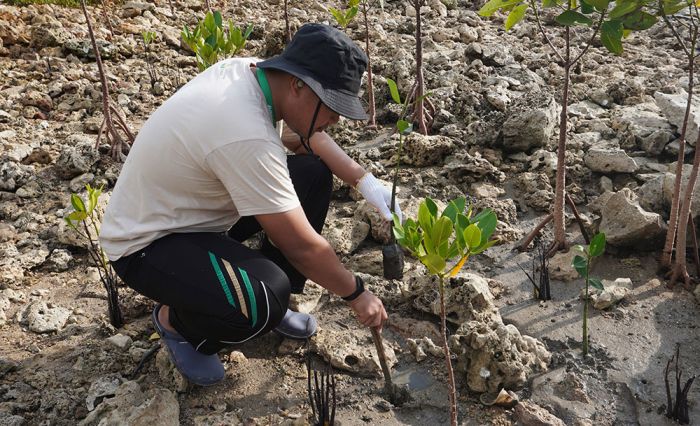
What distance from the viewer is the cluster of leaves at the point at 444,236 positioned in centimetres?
179

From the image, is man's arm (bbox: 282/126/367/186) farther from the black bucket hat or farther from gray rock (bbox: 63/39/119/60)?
gray rock (bbox: 63/39/119/60)

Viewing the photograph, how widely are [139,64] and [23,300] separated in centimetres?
340

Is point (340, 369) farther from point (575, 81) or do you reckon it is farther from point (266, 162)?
point (575, 81)

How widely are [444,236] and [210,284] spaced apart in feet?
2.62

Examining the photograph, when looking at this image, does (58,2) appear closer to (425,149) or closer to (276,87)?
(425,149)

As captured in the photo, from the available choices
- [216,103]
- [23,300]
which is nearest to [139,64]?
[23,300]

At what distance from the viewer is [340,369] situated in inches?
93.0

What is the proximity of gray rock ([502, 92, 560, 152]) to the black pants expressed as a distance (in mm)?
2274

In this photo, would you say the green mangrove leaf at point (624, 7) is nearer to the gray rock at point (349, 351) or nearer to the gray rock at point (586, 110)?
the gray rock at point (349, 351)

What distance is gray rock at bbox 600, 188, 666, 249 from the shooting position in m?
2.88

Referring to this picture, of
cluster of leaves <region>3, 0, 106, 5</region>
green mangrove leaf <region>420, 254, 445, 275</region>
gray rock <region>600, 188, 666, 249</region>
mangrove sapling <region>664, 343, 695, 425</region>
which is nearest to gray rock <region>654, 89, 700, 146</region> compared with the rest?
gray rock <region>600, 188, 666, 249</region>

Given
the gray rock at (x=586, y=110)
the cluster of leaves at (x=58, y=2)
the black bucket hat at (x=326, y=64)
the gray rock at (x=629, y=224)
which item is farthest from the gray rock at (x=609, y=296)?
the cluster of leaves at (x=58, y=2)

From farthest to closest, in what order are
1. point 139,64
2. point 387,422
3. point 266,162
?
point 139,64 < point 387,422 < point 266,162

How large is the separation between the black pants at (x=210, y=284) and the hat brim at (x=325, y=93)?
2.05ft
